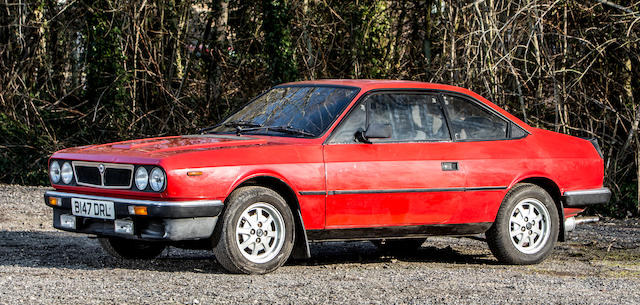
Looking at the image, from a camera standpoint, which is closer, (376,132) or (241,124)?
(376,132)

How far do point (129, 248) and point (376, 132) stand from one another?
2354mm

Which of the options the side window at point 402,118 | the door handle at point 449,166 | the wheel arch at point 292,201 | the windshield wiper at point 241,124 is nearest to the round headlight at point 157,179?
the wheel arch at point 292,201

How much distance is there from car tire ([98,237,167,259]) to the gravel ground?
114 mm

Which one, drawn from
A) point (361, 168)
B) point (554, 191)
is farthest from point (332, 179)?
point (554, 191)

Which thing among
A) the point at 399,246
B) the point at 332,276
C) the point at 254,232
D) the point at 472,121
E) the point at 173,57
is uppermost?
the point at 173,57

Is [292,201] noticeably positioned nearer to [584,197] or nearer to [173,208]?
[173,208]

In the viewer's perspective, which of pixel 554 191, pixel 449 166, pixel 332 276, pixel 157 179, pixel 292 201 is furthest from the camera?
pixel 554 191

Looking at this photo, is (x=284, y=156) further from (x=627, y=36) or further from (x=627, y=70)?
(x=627, y=70)

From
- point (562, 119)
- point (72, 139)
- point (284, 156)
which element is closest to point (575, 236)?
point (562, 119)

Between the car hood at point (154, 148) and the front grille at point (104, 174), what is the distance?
5cm

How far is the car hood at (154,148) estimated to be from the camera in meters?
6.93

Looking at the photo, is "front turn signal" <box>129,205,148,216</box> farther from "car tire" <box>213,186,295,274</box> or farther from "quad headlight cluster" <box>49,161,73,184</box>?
"quad headlight cluster" <box>49,161,73,184</box>

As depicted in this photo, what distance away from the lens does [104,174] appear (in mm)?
7086

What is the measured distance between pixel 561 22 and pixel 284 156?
8.07m
